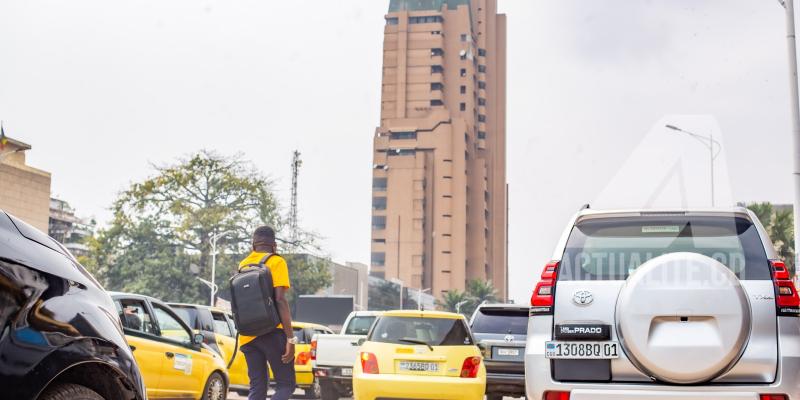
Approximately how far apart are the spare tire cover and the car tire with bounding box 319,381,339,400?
11543 mm

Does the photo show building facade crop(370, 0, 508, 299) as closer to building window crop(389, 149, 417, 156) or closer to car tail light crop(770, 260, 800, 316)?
building window crop(389, 149, 417, 156)

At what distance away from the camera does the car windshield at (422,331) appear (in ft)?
40.2

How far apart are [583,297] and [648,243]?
67 centimetres

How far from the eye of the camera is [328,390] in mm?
16859

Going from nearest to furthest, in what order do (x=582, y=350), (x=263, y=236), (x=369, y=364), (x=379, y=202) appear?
(x=582, y=350) < (x=263, y=236) < (x=369, y=364) < (x=379, y=202)

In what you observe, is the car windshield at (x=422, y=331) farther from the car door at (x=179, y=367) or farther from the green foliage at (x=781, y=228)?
the green foliage at (x=781, y=228)

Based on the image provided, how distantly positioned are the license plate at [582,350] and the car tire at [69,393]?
2.91 meters

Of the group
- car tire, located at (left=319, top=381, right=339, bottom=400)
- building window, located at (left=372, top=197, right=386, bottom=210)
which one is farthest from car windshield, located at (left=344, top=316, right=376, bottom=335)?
building window, located at (left=372, top=197, right=386, bottom=210)

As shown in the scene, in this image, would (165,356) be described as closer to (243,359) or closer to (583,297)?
(243,359)

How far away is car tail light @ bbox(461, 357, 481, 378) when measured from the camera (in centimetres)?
1191

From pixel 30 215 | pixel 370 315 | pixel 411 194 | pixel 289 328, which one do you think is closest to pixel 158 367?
pixel 289 328

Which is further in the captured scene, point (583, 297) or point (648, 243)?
point (648, 243)

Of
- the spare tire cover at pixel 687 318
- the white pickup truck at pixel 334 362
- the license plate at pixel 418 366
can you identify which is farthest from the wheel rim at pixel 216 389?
the spare tire cover at pixel 687 318

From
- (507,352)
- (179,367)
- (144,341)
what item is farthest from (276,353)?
(507,352)
